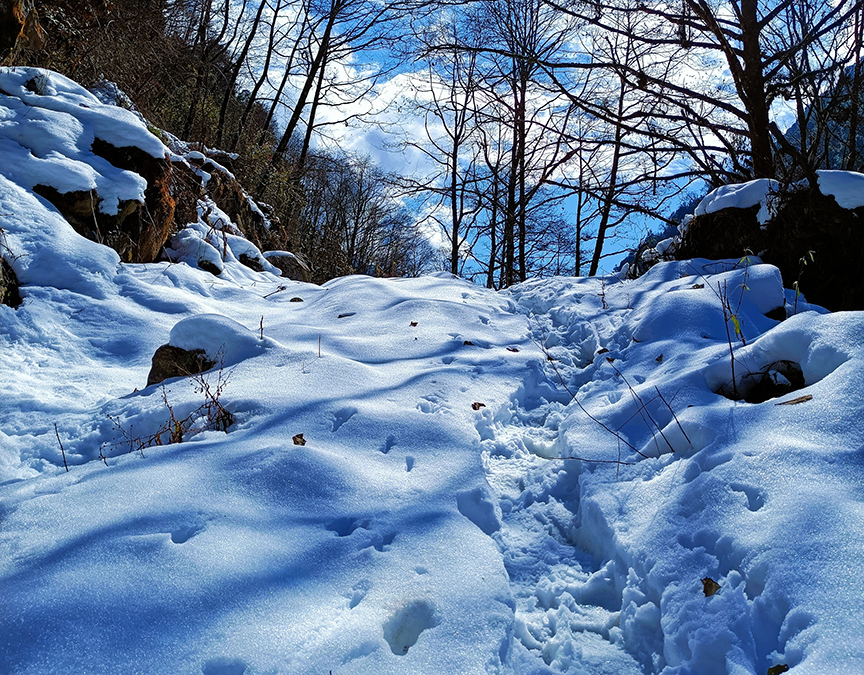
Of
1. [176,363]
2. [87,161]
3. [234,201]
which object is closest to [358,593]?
[176,363]

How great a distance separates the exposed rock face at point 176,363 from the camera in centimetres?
309

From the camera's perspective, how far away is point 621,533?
1.88m

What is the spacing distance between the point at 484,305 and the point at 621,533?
3.71 metres

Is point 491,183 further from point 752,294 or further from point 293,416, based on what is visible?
point 293,416

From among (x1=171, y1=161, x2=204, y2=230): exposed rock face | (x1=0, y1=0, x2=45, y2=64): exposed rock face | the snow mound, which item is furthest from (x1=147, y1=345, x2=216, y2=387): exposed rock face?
(x1=0, y1=0, x2=45, y2=64): exposed rock face

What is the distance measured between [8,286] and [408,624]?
3588 millimetres

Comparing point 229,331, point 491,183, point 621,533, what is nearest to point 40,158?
point 229,331

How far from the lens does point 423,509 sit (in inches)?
76.2

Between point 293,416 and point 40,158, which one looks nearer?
point 293,416

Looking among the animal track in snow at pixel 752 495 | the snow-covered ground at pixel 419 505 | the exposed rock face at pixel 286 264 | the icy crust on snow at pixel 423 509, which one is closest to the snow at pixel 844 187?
the snow-covered ground at pixel 419 505

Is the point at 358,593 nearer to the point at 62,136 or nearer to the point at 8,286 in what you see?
the point at 8,286

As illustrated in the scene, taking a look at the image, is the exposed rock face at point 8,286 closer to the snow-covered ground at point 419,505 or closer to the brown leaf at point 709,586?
the snow-covered ground at point 419,505

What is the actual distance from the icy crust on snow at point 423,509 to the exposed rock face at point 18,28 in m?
2.26

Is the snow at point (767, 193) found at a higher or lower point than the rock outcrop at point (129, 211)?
higher
